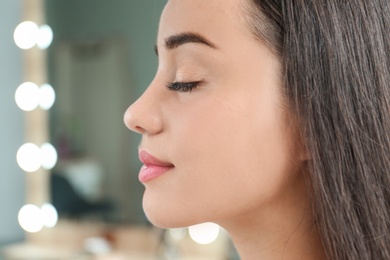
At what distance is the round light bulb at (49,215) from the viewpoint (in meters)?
2.63

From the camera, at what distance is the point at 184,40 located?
64cm

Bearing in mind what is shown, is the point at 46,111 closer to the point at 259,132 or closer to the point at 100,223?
the point at 100,223

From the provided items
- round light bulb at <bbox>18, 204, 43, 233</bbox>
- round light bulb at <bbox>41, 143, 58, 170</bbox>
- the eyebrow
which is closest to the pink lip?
the eyebrow

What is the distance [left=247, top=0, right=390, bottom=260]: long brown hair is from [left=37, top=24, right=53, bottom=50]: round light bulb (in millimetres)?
2148

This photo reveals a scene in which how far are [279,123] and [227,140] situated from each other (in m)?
0.06

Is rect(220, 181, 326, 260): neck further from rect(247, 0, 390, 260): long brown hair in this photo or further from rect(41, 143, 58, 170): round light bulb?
rect(41, 143, 58, 170): round light bulb

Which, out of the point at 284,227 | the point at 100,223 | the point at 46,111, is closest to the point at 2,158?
the point at 46,111

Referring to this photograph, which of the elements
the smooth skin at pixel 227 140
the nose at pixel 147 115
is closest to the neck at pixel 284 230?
the smooth skin at pixel 227 140

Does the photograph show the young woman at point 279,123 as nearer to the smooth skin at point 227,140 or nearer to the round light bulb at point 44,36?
the smooth skin at point 227,140

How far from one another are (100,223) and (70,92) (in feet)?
1.75

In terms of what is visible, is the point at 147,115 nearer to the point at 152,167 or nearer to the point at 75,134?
the point at 152,167

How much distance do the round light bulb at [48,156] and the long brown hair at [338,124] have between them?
6.96 feet

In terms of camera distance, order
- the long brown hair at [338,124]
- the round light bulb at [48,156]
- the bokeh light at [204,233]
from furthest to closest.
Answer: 1. the round light bulb at [48,156]
2. the bokeh light at [204,233]
3. the long brown hair at [338,124]

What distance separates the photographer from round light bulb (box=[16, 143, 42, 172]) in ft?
8.80
